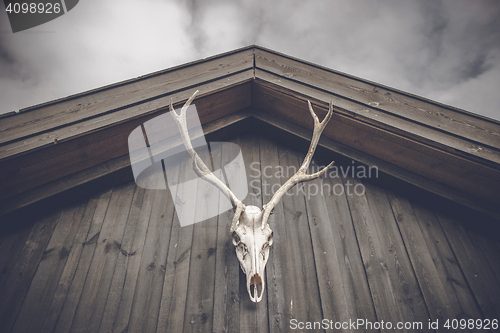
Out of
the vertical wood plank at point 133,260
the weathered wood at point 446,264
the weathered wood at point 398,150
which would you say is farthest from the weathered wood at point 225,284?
the weathered wood at point 446,264

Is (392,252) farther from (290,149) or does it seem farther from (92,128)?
(92,128)

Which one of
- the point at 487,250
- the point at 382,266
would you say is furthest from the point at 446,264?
the point at 382,266

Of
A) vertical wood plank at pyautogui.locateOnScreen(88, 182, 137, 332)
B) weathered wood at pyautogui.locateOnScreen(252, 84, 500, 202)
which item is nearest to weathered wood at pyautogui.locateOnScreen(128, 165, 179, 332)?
vertical wood plank at pyautogui.locateOnScreen(88, 182, 137, 332)

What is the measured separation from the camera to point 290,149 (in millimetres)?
3133

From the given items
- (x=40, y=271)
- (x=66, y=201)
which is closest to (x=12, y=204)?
(x=66, y=201)

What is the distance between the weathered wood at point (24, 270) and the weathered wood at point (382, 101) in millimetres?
2840

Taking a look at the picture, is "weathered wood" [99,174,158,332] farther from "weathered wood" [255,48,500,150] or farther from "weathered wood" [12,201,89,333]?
"weathered wood" [255,48,500,150]

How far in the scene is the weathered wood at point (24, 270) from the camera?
74.2 inches

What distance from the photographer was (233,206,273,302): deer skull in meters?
1.61

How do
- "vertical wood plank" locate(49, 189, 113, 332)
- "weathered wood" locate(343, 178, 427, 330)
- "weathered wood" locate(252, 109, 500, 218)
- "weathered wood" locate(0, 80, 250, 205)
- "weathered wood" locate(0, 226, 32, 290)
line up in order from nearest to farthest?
"vertical wood plank" locate(49, 189, 113, 332) → "weathered wood" locate(343, 178, 427, 330) → "weathered wood" locate(0, 226, 32, 290) → "weathered wood" locate(0, 80, 250, 205) → "weathered wood" locate(252, 109, 500, 218)

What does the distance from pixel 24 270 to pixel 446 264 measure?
3890 mm

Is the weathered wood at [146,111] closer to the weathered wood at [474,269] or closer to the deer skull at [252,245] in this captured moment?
the deer skull at [252,245]

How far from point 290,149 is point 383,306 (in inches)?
75.6

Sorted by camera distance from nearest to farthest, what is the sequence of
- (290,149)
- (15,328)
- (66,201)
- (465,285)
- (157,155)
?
(15,328) → (465,285) → (66,201) → (157,155) → (290,149)
